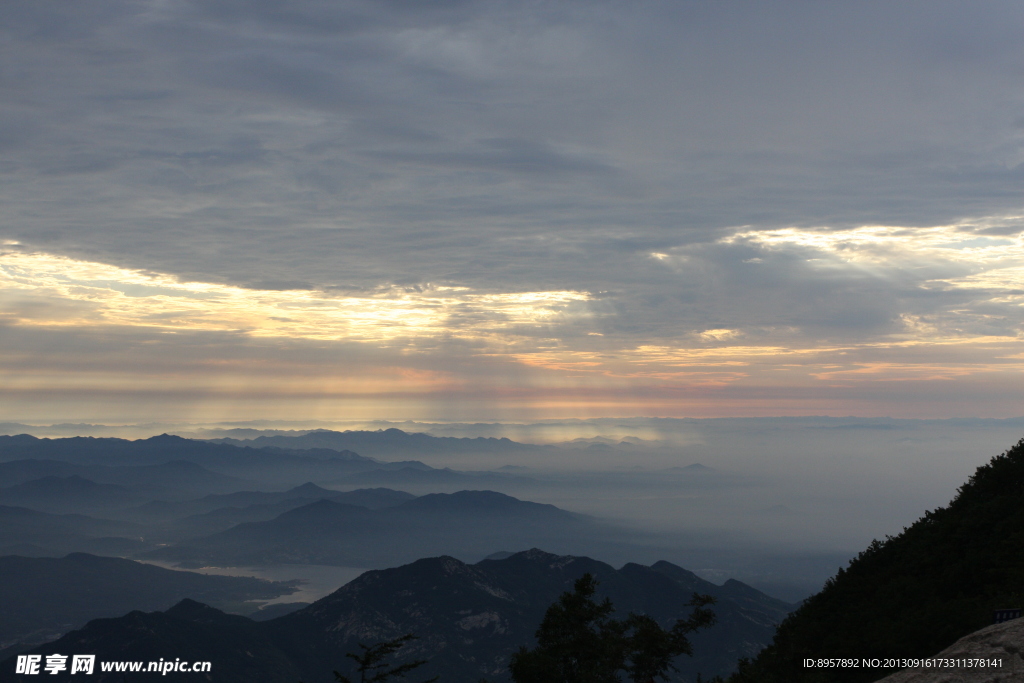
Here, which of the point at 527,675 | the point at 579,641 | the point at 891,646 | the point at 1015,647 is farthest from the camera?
the point at 579,641

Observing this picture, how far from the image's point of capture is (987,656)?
20.7m

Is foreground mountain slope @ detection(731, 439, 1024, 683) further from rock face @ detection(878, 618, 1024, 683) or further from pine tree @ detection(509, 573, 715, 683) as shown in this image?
rock face @ detection(878, 618, 1024, 683)

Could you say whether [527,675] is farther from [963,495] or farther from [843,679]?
[963,495]

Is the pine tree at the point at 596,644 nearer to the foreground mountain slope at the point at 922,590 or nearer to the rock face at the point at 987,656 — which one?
the foreground mountain slope at the point at 922,590

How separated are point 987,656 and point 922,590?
108ft

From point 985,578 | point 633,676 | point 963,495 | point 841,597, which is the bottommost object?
A: point 633,676

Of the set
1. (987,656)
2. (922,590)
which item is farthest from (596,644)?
(987,656)

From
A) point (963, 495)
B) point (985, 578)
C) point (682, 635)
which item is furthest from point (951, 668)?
point (963, 495)

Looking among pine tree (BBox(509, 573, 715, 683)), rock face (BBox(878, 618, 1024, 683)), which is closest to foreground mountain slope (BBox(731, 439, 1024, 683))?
pine tree (BBox(509, 573, 715, 683))

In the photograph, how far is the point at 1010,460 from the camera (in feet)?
206

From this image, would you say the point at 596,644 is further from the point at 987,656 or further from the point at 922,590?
the point at 987,656

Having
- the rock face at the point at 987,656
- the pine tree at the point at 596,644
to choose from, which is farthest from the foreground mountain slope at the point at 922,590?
the rock face at the point at 987,656

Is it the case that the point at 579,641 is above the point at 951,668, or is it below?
below

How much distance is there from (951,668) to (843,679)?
24569 millimetres
